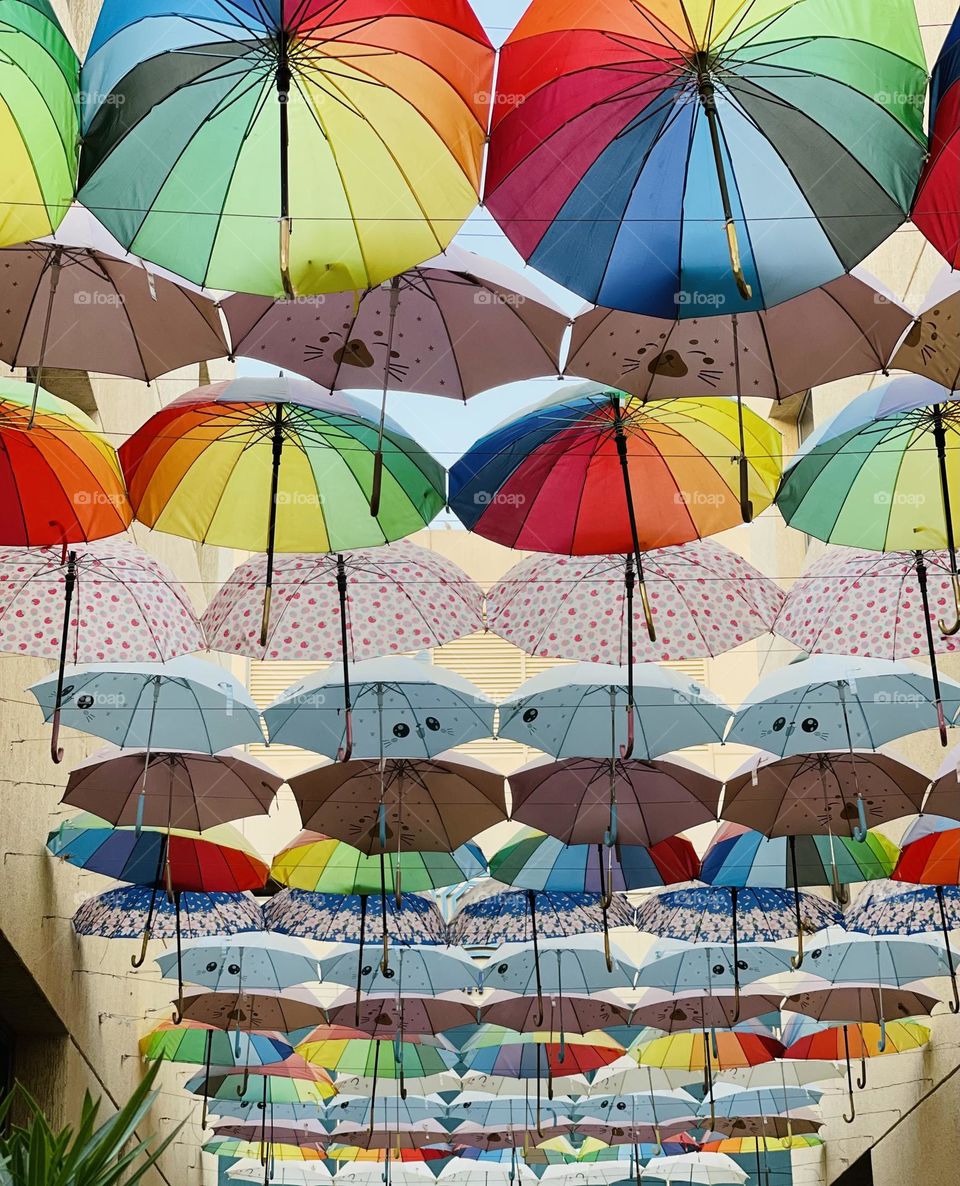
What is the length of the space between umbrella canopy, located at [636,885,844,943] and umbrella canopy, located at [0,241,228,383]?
5147 mm

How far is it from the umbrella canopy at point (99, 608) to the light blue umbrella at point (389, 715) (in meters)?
0.86

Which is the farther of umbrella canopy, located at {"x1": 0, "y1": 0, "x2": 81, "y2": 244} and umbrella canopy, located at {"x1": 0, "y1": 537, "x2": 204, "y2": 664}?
umbrella canopy, located at {"x1": 0, "y1": 537, "x2": 204, "y2": 664}

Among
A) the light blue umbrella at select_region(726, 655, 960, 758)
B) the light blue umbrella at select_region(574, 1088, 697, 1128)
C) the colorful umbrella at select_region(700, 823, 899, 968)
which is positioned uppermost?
the light blue umbrella at select_region(726, 655, 960, 758)

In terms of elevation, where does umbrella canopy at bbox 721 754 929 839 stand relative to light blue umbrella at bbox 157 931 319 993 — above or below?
above

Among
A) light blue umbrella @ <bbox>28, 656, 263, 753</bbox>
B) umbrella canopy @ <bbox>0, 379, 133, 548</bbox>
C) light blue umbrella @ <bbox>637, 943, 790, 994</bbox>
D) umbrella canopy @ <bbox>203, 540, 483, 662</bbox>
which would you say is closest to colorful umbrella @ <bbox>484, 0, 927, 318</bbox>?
umbrella canopy @ <bbox>0, 379, 133, 548</bbox>

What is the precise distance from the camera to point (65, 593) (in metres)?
6.24

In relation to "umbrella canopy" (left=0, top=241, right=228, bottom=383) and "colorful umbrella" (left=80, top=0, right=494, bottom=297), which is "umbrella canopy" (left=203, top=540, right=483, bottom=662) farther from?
"colorful umbrella" (left=80, top=0, right=494, bottom=297)

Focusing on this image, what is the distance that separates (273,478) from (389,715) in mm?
2039

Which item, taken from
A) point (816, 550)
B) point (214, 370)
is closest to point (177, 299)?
point (816, 550)

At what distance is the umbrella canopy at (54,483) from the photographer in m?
5.37

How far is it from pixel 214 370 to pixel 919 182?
13963 mm

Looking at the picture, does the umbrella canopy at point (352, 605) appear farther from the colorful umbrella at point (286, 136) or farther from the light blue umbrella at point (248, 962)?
the light blue umbrella at point (248, 962)

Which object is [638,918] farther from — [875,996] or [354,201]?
[354,201]

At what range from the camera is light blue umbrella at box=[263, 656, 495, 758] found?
278 inches
